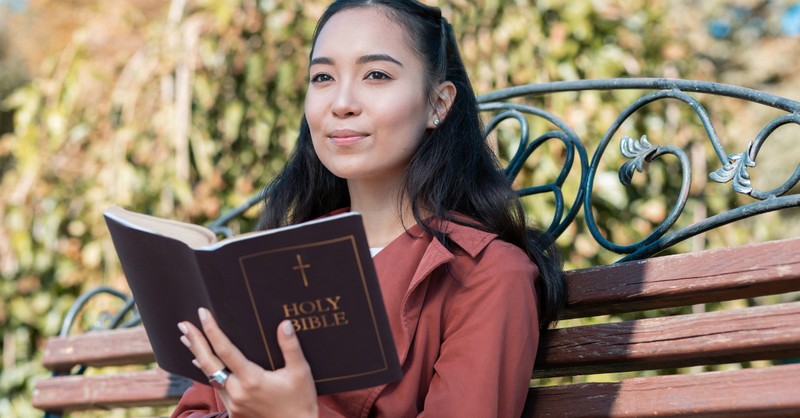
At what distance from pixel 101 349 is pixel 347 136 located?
3.38 ft

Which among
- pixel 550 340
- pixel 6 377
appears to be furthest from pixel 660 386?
pixel 6 377

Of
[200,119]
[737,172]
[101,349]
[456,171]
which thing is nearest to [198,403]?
[456,171]

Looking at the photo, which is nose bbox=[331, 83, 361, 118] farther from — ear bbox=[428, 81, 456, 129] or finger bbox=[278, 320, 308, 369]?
finger bbox=[278, 320, 308, 369]

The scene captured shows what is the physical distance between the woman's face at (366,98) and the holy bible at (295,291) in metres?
0.35

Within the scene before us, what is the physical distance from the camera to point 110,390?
222 centimetres

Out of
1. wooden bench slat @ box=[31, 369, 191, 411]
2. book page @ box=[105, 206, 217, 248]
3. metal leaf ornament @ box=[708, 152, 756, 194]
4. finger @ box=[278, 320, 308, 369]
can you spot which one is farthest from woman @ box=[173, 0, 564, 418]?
wooden bench slat @ box=[31, 369, 191, 411]

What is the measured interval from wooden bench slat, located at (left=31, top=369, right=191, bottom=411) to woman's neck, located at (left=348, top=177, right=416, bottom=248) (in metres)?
0.63

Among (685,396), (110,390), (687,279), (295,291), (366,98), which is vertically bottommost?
(110,390)

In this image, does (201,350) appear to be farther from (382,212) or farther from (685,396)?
(685,396)

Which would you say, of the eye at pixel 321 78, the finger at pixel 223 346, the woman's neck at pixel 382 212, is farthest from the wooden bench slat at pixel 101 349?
the finger at pixel 223 346

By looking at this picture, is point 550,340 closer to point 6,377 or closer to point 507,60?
point 507,60

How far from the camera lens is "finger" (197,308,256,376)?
50.4 inches

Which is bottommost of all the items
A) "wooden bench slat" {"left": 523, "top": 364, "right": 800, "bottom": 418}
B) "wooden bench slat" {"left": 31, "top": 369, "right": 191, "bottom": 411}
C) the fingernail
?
"wooden bench slat" {"left": 31, "top": 369, "right": 191, "bottom": 411}

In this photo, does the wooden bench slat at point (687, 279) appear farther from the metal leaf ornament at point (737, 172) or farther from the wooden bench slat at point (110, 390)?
the wooden bench slat at point (110, 390)
